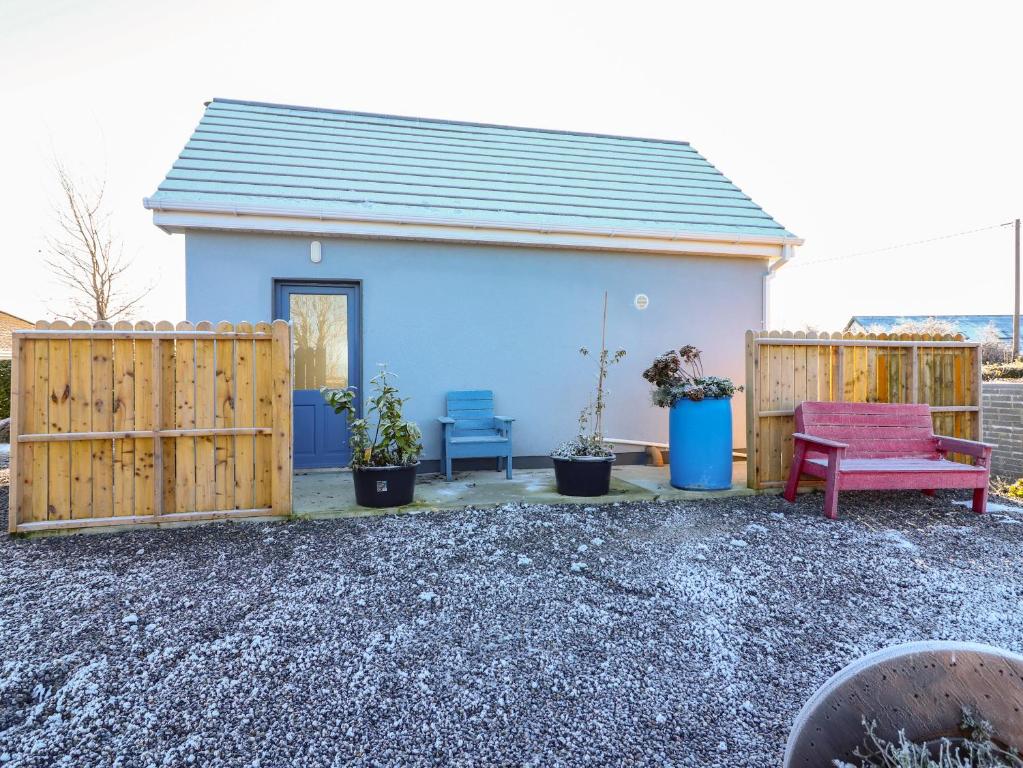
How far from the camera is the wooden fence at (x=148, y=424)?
407 cm

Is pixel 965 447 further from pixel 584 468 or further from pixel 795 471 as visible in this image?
pixel 584 468

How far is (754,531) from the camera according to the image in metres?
4.23

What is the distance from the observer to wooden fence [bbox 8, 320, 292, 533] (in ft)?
13.4

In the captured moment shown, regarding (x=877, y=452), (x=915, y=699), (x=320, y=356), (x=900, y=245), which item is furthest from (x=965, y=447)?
(x=900, y=245)

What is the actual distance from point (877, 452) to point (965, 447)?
26.2 inches

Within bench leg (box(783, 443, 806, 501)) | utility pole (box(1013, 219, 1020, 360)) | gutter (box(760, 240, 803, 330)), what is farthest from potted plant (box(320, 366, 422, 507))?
utility pole (box(1013, 219, 1020, 360))

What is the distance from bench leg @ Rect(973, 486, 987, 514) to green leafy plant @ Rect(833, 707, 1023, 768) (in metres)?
4.47

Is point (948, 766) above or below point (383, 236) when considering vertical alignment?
below

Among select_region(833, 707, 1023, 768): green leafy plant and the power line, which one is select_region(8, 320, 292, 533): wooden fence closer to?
select_region(833, 707, 1023, 768): green leafy plant

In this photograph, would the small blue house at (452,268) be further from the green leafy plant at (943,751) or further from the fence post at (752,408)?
the green leafy plant at (943,751)

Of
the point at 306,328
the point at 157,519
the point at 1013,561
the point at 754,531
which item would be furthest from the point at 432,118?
the point at 1013,561

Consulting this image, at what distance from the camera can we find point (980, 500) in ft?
15.8

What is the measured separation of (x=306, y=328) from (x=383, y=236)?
1284mm

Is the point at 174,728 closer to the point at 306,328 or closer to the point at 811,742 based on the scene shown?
the point at 811,742
